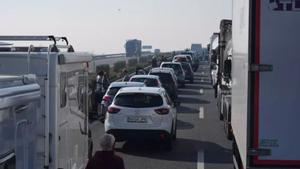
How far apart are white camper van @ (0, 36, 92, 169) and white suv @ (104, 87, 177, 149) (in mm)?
6796

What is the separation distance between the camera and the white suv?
1567cm

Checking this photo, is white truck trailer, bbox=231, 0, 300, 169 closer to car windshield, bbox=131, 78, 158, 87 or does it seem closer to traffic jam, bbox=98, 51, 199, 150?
traffic jam, bbox=98, 51, 199, 150

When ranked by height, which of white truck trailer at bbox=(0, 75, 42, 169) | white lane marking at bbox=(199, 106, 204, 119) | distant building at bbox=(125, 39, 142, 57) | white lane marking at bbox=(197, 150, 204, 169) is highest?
distant building at bbox=(125, 39, 142, 57)

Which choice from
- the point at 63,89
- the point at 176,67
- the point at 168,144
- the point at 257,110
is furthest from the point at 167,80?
the point at 257,110

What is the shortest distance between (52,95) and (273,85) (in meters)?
2.48

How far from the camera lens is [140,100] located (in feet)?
51.9

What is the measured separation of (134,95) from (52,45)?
8.16 metres

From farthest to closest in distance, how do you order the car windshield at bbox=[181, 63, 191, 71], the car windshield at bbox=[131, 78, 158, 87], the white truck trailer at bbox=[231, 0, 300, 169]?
the car windshield at bbox=[181, 63, 191, 71] → the car windshield at bbox=[131, 78, 158, 87] → the white truck trailer at bbox=[231, 0, 300, 169]

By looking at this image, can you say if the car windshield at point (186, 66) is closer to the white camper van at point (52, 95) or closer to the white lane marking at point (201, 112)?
the white lane marking at point (201, 112)

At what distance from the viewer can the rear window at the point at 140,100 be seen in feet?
51.9

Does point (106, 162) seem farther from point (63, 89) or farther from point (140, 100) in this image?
point (140, 100)

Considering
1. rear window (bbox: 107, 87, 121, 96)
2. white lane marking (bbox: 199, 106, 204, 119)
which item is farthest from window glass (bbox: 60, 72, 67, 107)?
white lane marking (bbox: 199, 106, 204, 119)

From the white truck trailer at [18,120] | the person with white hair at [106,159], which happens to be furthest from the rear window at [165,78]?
the white truck trailer at [18,120]

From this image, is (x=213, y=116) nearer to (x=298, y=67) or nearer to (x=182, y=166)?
(x=182, y=166)
